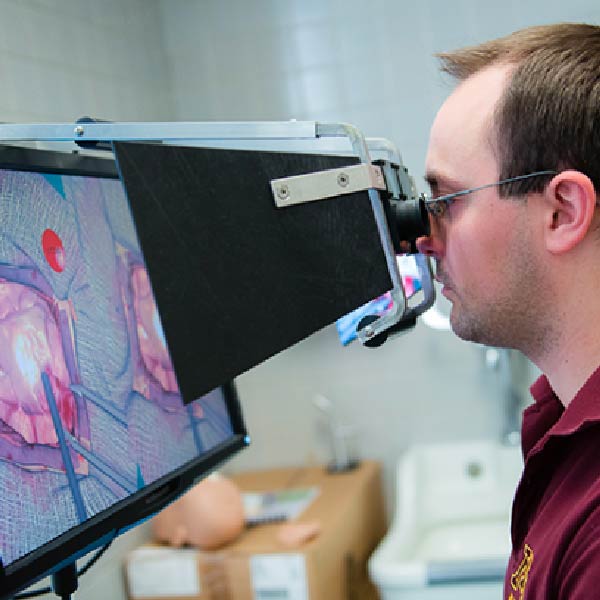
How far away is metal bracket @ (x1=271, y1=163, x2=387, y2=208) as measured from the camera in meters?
0.81

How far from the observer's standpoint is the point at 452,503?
2.43 m

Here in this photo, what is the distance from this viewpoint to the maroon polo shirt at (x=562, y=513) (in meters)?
0.79

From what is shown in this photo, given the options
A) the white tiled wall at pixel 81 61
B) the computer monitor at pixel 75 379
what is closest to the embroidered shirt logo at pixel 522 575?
the computer monitor at pixel 75 379

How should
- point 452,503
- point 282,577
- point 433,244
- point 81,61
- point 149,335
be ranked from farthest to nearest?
point 452,503 → point 81,61 → point 282,577 → point 149,335 → point 433,244

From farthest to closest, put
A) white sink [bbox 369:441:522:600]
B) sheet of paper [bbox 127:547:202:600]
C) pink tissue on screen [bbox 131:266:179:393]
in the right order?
white sink [bbox 369:441:522:600]
sheet of paper [bbox 127:547:202:600]
pink tissue on screen [bbox 131:266:179:393]

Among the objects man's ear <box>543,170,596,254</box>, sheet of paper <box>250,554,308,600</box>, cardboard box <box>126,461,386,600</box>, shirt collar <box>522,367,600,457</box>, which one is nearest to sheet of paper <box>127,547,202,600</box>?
cardboard box <box>126,461,386,600</box>

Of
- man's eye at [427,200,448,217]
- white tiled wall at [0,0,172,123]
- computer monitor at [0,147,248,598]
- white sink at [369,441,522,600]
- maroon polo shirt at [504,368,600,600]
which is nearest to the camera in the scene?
maroon polo shirt at [504,368,600,600]

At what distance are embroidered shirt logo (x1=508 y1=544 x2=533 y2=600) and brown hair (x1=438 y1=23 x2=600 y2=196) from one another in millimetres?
448

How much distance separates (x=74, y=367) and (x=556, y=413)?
2.27ft

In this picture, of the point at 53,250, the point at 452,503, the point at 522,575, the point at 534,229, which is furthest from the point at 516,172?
→ the point at 452,503

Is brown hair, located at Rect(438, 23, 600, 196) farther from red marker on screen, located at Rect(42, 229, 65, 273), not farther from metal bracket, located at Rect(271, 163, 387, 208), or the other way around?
red marker on screen, located at Rect(42, 229, 65, 273)

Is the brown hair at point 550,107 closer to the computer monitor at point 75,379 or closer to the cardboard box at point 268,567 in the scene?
the computer monitor at point 75,379

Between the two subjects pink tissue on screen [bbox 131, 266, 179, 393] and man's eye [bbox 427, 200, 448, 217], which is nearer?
man's eye [bbox 427, 200, 448, 217]

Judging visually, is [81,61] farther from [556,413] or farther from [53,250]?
[556,413]
